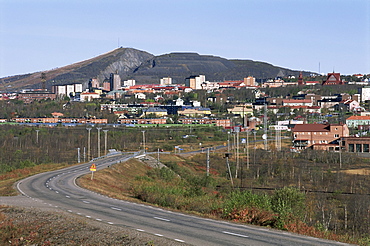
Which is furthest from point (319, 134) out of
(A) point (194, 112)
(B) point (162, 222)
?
(B) point (162, 222)

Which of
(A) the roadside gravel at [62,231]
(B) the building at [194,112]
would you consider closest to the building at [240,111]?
(B) the building at [194,112]

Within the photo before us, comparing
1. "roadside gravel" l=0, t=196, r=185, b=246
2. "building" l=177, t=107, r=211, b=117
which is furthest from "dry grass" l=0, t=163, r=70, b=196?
"building" l=177, t=107, r=211, b=117

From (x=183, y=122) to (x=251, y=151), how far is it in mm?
68584

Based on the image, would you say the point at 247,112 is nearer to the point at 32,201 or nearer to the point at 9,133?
the point at 9,133

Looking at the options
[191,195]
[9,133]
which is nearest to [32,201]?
[191,195]

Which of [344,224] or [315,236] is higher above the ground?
[315,236]

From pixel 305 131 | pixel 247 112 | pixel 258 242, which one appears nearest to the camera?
pixel 258 242

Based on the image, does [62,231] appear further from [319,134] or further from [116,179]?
[319,134]

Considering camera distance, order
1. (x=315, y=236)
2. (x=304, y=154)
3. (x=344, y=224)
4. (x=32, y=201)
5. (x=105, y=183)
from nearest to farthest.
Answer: (x=315, y=236), (x=32, y=201), (x=344, y=224), (x=105, y=183), (x=304, y=154)

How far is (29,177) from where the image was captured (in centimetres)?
5000

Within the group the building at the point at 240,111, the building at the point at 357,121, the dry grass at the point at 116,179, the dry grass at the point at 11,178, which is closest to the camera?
the dry grass at the point at 11,178

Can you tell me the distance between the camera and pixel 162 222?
23.8 meters

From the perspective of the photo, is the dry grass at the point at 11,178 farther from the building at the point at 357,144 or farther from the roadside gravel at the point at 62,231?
the building at the point at 357,144

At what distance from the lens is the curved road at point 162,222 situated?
1972cm
